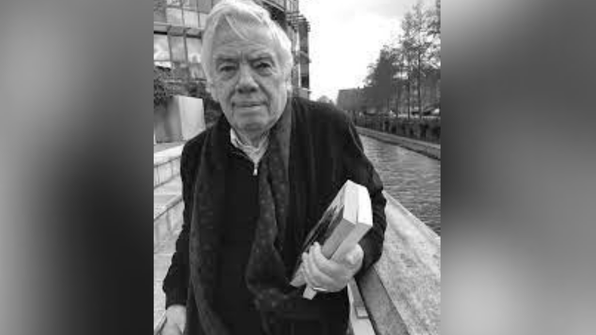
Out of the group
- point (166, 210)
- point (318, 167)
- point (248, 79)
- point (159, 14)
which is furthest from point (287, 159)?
point (159, 14)

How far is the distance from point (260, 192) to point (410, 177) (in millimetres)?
290

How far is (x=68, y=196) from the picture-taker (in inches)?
31.0

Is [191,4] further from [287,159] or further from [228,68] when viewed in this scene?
[287,159]

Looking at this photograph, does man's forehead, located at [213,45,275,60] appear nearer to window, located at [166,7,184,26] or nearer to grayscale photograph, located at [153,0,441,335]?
grayscale photograph, located at [153,0,441,335]

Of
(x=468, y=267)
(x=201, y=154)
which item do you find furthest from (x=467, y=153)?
(x=201, y=154)

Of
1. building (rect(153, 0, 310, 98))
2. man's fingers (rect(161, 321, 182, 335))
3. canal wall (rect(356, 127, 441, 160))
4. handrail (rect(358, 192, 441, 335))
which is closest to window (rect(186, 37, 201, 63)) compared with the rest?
building (rect(153, 0, 310, 98))

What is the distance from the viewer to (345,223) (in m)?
0.67

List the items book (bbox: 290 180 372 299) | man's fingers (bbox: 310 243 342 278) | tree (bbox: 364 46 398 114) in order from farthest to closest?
tree (bbox: 364 46 398 114) → man's fingers (bbox: 310 243 342 278) → book (bbox: 290 180 372 299)

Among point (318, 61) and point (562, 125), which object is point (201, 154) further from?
point (562, 125)

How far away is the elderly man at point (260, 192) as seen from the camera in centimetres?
80

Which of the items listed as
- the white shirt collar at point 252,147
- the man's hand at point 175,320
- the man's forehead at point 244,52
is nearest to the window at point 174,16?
the man's forehead at point 244,52

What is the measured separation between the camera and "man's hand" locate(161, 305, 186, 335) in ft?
3.08

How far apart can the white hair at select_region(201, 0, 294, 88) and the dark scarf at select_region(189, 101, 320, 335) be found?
0.11m

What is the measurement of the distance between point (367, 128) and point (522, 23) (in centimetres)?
36
